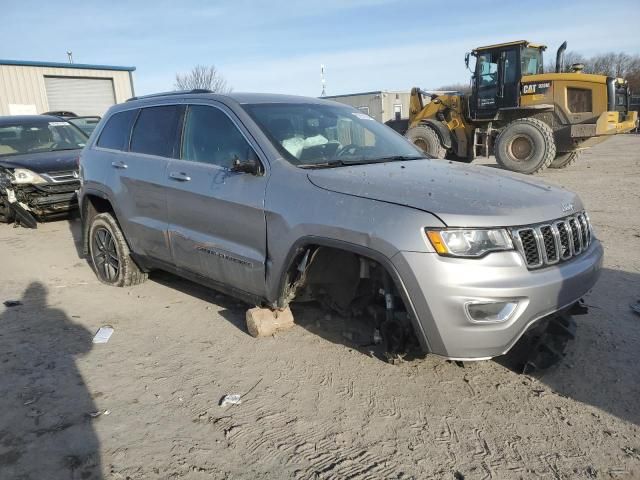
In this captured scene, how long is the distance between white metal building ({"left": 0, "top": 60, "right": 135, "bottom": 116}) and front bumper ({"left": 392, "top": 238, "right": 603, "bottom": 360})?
943 inches

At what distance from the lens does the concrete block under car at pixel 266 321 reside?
377 cm

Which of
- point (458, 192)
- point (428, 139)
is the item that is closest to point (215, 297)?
point (458, 192)

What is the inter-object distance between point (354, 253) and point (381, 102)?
2941 cm

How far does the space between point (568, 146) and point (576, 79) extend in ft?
5.08

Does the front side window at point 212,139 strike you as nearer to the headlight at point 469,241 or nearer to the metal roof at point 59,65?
the headlight at point 469,241

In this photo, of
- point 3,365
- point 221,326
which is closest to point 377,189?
point 221,326

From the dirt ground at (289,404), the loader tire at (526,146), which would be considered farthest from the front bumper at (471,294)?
the loader tire at (526,146)

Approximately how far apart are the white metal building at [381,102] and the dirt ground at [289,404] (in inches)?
1067

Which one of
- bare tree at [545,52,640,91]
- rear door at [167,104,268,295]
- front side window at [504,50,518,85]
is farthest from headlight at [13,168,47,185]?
bare tree at [545,52,640,91]

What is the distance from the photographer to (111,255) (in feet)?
16.9

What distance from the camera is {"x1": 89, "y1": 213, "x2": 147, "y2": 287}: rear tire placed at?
194 inches

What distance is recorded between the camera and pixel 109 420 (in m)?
2.87

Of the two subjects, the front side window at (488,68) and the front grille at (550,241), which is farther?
the front side window at (488,68)

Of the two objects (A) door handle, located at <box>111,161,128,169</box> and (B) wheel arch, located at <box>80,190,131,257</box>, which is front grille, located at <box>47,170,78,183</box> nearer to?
(B) wheel arch, located at <box>80,190,131,257</box>
